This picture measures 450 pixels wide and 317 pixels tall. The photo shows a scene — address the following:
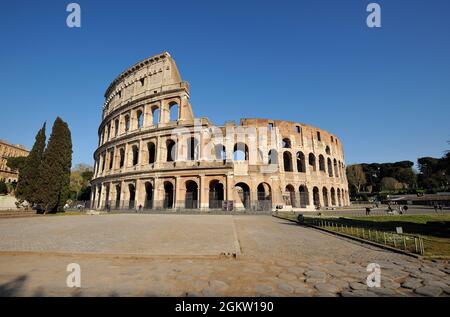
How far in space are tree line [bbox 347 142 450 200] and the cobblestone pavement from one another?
61.8 m

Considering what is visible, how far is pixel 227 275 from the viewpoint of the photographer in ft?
13.5

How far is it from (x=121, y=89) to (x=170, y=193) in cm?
2073

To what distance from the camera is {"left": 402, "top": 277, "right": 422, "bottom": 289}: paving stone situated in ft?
11.7

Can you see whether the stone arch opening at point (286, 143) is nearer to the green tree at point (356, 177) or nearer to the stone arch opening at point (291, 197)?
the stone arch opening at point (291, 197)

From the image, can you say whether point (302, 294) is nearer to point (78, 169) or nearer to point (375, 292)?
point (375, 292)

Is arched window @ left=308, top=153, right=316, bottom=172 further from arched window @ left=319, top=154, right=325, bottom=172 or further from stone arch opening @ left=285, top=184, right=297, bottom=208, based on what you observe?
stone arch opening @ left=285, top=184, right=297, bottom=208

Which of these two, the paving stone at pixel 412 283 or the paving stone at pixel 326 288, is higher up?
the paving stone at pixel 326 288

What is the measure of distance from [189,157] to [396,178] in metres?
69.6

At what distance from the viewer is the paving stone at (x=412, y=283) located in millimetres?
3557

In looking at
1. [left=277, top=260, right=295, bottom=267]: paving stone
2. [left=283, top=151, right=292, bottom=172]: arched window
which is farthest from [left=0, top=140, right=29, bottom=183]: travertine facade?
[left=277, top=260, right=295, bottom=267]: paving stone

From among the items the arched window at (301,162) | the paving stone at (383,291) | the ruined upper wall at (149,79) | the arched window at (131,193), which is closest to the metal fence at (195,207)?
the arched window at (131,193)

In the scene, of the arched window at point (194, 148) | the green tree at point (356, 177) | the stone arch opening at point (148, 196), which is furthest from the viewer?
the green tree at point (356, 177)

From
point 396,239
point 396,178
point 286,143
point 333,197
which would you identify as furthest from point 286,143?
point 396,178
